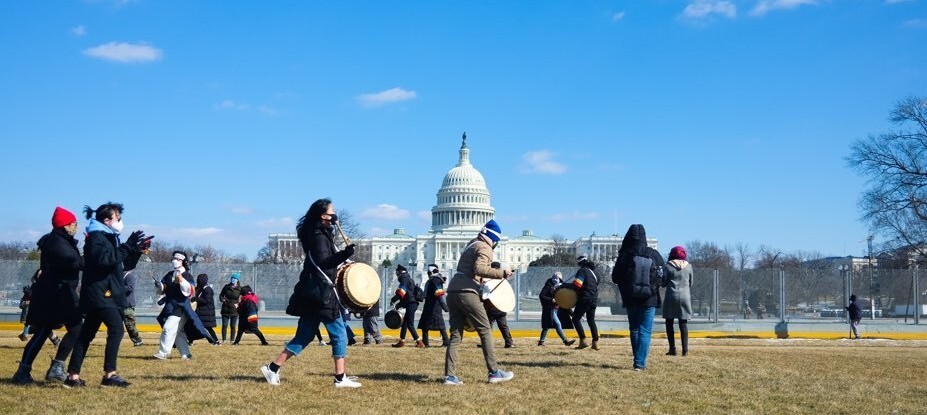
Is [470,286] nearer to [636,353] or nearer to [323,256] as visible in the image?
[323,256]

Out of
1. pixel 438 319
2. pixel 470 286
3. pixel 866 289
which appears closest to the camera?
pixel 470 286

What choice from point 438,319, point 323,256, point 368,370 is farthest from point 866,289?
point 323,256

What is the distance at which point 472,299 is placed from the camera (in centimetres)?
925

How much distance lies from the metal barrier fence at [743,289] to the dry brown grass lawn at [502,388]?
15.7 m

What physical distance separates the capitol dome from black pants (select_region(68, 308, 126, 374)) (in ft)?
505

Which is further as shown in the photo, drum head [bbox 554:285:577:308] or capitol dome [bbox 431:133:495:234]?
capitol dome [bbox 431:133:495:234]

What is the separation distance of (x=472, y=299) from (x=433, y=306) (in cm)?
816

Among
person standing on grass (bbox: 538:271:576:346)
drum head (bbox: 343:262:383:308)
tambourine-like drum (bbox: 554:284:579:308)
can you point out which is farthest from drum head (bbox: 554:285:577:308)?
drum head (bbox: 343:262:383:308)

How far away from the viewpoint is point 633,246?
37.7 feet

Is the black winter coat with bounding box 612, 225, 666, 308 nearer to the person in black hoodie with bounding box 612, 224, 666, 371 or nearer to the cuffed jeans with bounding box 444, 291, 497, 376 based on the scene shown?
the person in black hoodie with bounding box 612, 224, 666, 371

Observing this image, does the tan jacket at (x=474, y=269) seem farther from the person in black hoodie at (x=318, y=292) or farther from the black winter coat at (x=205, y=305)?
the black winter coat at (x=205, y=305)

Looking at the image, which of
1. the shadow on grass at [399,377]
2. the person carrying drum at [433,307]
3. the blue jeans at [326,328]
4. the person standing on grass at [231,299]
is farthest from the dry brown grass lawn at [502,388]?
the person standing on grass at [231,299]

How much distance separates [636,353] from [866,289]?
22.6m

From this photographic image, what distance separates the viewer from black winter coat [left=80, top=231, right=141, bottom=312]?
26.8 ft
